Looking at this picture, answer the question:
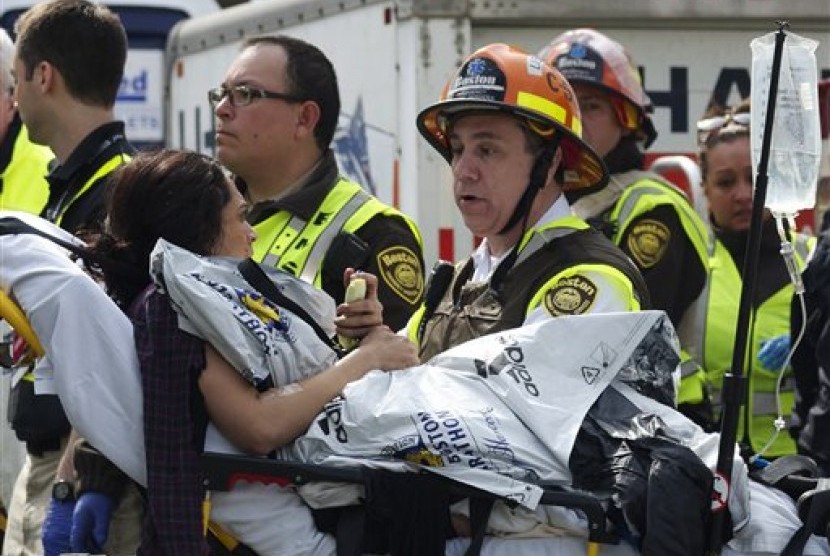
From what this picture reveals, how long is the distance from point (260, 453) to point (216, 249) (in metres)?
0.52

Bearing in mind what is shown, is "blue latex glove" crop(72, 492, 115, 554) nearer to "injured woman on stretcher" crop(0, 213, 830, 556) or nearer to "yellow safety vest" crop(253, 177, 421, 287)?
"injured woman on stretcher" crop(0, 213, 830, 556)

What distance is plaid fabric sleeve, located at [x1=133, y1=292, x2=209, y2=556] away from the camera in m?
3.99

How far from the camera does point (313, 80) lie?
586cm

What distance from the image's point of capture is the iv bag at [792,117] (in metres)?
4.29

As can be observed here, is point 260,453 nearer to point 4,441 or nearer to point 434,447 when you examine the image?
point 434,447

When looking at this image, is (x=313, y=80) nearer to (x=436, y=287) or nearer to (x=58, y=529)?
(x=436, y=287)

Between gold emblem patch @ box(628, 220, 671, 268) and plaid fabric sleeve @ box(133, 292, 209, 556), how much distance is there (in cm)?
239

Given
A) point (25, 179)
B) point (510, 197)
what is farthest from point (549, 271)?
point (25, 179)

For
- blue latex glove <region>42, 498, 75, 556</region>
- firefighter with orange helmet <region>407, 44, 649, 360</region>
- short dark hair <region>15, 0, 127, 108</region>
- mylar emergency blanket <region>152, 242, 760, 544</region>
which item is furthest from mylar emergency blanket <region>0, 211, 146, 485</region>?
short dark hair <region>15, 0, 127, 108</region>

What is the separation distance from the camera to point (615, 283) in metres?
4.55

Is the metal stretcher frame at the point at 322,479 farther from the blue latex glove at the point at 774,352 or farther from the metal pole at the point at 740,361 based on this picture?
the blue latex glove at the point at 774,352

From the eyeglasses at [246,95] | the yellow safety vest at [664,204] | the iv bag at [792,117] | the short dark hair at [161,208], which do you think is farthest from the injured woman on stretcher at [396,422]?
the yellow safety vest at [664,204]

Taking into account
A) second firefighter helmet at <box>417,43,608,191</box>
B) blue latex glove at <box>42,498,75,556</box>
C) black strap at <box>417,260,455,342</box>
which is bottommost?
blue latex glove at <box>42,498,75,556</box>

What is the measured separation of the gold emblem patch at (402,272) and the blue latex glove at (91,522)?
53.6 inches
